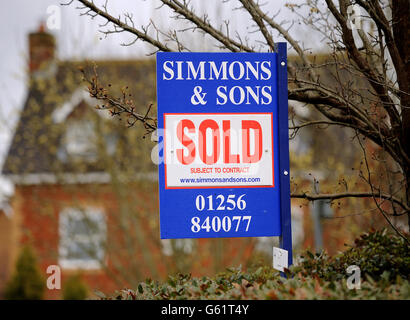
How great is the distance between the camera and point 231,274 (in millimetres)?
4762

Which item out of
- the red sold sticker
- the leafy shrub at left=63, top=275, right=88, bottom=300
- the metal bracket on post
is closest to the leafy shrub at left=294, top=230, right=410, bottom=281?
the metal bracket on post

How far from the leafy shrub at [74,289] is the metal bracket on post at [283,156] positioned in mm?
10772

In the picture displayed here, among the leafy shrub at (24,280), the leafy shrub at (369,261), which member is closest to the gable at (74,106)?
the leafy shrub at (24,280)

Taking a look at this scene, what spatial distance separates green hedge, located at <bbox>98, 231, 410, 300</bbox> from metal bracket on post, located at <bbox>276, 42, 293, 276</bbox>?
229 millimetres

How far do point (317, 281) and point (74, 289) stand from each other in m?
11.5

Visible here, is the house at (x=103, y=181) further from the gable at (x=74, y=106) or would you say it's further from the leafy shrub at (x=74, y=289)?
the leafy shrub at (x=74, y=289)

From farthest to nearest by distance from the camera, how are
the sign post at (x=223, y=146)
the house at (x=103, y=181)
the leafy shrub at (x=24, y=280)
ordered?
the leafy shrub at (x=24, y=280) < the house at (x=103, y=181) < the sign post at (x=223, y=146)

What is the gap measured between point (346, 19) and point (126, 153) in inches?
319

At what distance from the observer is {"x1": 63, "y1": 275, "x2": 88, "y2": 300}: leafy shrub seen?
14.3 m

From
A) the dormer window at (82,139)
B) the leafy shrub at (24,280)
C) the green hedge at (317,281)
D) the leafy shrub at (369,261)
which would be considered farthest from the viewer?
the leafy shrub at (24,280)

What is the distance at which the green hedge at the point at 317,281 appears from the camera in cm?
352
